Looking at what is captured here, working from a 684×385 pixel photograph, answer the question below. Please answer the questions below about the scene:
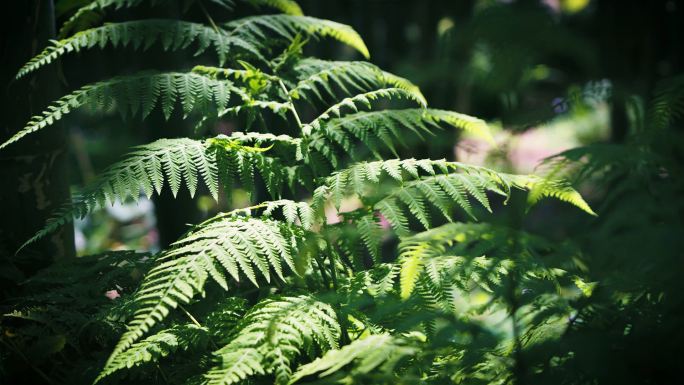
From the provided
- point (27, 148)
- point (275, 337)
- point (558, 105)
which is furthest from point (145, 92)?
point (558, 105)

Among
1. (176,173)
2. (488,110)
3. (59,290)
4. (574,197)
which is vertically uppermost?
(176,173)

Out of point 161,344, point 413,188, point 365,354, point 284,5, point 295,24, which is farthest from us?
point 284,5

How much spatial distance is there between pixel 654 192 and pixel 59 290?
189 cm

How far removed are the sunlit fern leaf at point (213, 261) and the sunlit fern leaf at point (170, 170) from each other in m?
0.12

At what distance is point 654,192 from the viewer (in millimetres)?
1166

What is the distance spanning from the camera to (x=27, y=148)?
4.75ft

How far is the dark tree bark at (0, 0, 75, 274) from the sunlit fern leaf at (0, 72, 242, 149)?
0.19m

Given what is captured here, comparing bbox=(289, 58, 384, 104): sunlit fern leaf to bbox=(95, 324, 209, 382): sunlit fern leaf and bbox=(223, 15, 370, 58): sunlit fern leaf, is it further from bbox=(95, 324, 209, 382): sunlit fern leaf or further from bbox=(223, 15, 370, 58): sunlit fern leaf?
bbox=(95, 324, 209, 382): sunlit fern leaf

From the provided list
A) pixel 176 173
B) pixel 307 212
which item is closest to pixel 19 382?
pixel 176 173

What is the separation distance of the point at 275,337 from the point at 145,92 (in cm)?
90

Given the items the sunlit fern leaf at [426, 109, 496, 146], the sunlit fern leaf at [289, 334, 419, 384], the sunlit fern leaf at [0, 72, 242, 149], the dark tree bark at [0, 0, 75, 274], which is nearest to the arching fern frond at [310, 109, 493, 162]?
the sunlit fern leaf at [426, 109, 496, 146]

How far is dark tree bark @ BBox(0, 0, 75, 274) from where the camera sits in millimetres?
1424

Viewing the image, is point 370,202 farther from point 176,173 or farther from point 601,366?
point 601,366

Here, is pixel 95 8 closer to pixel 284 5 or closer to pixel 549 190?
pixel 284 5
